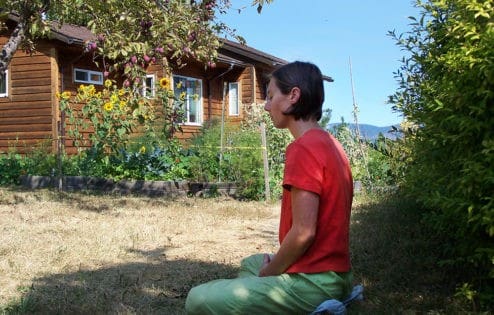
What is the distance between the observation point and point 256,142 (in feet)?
34.8

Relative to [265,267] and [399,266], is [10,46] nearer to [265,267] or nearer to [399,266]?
[399,266]

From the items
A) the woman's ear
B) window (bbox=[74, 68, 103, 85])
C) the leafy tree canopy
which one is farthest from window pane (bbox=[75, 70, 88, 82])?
the woman's ear

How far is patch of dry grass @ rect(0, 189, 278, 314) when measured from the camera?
3.81 meters

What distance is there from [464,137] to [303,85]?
141 centimetres

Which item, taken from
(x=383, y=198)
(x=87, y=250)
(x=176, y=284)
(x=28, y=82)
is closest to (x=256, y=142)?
(x=383, y=198)

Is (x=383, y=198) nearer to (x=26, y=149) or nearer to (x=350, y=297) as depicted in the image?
(x=350, y=297)

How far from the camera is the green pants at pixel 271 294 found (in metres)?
2.32

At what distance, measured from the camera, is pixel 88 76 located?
15477 mm

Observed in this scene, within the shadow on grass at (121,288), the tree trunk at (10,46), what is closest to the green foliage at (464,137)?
the shadow on grass at (121,288)

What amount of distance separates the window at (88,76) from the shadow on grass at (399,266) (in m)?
10.9

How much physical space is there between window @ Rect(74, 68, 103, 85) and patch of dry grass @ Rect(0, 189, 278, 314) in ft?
22.8

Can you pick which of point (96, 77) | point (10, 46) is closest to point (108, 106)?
point (10, 46)

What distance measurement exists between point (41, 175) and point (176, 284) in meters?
8.13

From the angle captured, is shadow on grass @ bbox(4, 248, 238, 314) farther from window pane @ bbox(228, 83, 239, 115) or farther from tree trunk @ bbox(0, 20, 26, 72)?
window pane @ bbox(228, 83, 239, 115)
